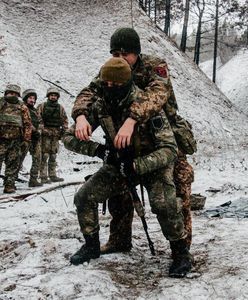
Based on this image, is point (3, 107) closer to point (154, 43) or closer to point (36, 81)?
point (36, 81)

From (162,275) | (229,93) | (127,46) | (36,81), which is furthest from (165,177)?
(229,93)

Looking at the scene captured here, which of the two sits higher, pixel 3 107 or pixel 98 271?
pixel 3 107

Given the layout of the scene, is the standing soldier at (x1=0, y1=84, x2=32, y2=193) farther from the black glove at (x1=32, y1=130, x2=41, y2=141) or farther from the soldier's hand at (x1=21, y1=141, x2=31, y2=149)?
the black glove at (x1=32, y1=130, x2=41, y2=141)

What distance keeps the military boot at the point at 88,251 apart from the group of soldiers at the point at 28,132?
5.48 m

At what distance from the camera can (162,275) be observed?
391cm

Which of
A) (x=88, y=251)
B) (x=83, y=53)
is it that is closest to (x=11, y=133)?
(x=88, y=251)

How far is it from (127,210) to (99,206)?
2.93m

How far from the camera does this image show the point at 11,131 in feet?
31.3

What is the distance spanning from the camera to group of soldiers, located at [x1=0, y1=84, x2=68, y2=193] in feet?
31.2

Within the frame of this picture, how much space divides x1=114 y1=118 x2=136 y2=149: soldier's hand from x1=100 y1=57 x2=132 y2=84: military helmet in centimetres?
38

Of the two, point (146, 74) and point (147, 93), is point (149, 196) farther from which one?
point (146, 74)

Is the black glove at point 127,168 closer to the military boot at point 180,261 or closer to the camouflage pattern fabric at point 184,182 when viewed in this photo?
the camouflage pattern fabric at point 184,182

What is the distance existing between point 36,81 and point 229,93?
24808 mm

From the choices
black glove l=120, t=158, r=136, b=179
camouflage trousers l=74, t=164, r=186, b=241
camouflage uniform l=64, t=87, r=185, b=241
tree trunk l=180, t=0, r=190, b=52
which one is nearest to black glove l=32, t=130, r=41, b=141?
camouflage uniform l=64, t=87, r=185, b=241
